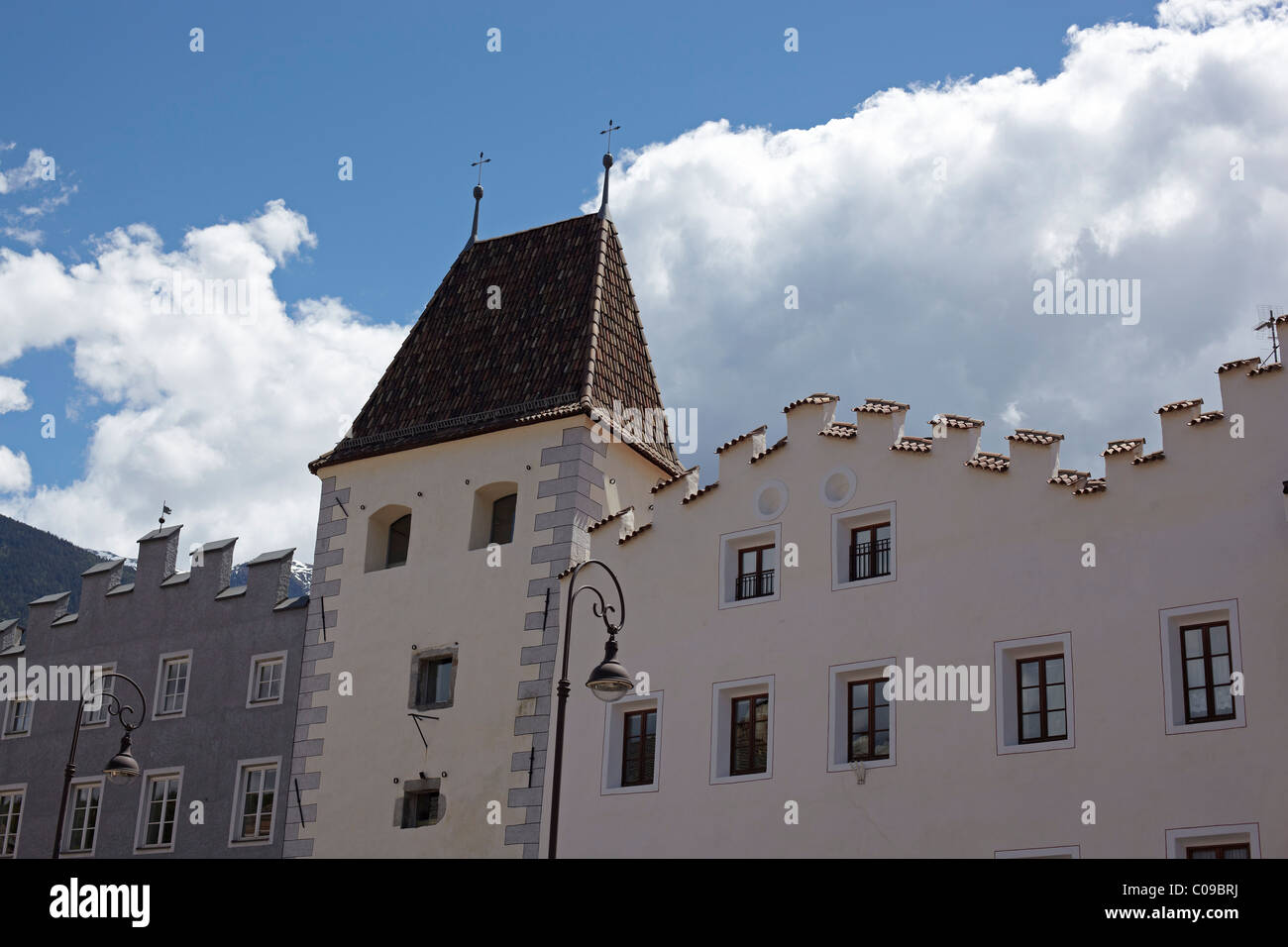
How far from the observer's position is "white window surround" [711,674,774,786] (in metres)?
29.9

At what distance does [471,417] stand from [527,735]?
26.5ft

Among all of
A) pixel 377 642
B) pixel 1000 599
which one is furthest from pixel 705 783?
pixel 377 642

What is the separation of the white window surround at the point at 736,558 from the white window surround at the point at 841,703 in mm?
2234

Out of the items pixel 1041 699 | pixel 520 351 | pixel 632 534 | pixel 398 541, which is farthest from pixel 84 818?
pixel 1041 699

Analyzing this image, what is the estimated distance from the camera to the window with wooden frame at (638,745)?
31.4 meters

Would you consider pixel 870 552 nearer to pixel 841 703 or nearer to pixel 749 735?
pixel 841 703

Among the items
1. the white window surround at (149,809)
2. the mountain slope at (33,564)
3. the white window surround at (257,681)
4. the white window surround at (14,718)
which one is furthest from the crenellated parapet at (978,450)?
the mountain slope at (33,564)

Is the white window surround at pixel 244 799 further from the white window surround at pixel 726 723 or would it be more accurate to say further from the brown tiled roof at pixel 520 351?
the white window surround at pixel 726 723

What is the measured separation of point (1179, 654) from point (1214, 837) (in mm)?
2961

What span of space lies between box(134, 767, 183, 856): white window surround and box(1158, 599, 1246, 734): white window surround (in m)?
22.6

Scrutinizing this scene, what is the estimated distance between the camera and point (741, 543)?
3200 cm

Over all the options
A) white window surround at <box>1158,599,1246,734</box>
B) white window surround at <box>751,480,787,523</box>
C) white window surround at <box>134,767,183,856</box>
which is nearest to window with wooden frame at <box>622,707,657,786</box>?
white window surround at <box>751,480,787,523</box>

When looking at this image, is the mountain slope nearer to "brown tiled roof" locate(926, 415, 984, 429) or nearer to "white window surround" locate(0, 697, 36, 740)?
"white window surround" locate(0, 697, 36, 740)
